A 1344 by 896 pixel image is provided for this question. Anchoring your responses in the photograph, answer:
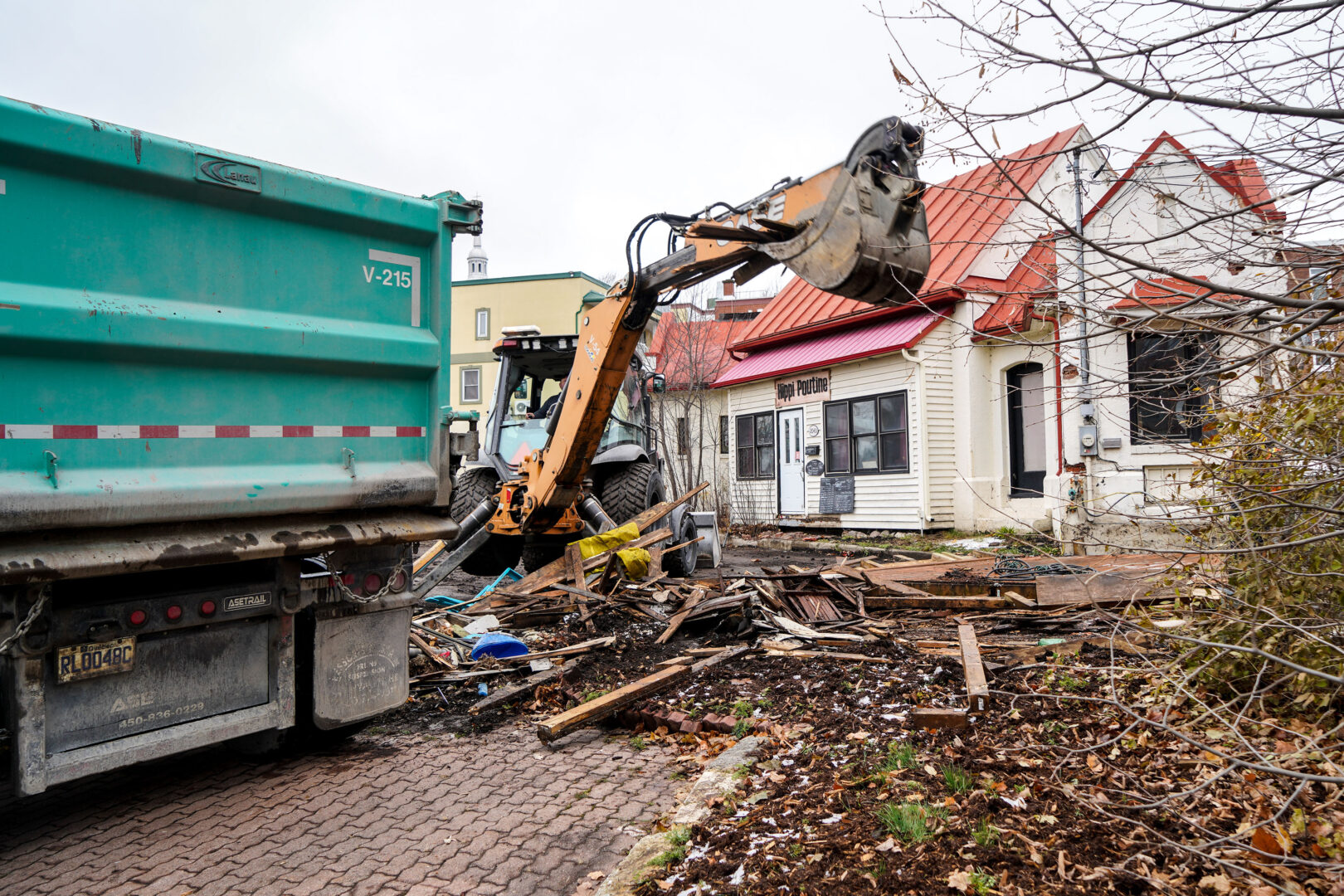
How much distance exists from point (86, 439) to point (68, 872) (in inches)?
68.5

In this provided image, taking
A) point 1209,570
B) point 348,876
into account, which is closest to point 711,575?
point 1209,570

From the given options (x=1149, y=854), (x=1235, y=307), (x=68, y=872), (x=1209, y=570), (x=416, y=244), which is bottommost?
(x=68, y=872)

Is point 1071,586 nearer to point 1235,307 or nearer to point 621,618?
point 621,618

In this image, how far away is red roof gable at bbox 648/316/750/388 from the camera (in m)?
24.2

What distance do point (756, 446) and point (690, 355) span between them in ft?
16.5

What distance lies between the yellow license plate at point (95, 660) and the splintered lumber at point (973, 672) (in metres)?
4.03

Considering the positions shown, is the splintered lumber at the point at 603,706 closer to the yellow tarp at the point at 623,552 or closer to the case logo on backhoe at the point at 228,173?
the yellow tarp at the point at 623,552

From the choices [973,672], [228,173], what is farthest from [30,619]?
[973,672]

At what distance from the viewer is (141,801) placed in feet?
13.4

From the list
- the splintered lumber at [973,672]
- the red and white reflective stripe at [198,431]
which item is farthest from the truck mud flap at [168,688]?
the splintered lumber at [973,672]

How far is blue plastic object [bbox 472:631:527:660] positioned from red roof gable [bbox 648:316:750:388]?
17.5 m

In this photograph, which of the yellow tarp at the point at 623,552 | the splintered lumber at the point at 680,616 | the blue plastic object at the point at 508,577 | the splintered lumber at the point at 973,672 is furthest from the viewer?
the blue plastic object at the point at 508,577

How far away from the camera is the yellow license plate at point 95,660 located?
11.3ft

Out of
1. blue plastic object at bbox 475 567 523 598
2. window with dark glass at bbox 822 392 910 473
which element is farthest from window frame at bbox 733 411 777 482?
blue plastic object at bbox 475 567 523 598
